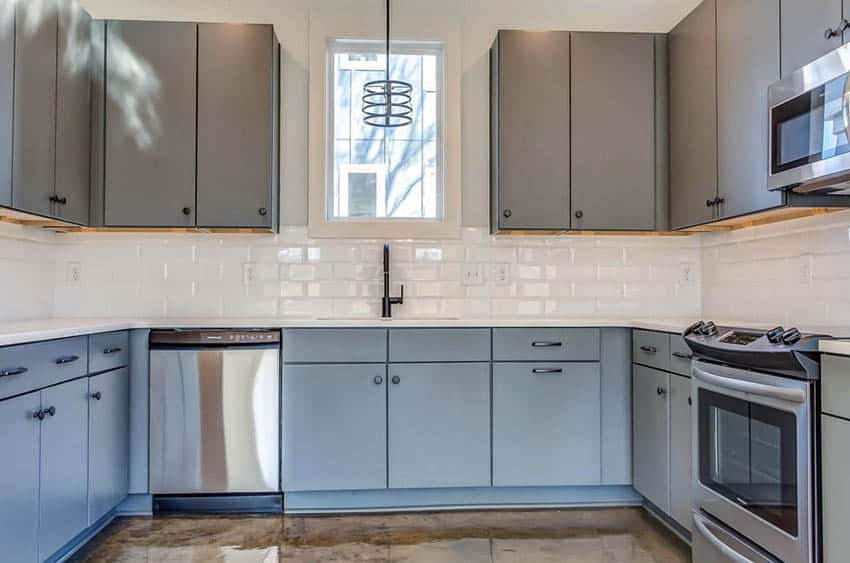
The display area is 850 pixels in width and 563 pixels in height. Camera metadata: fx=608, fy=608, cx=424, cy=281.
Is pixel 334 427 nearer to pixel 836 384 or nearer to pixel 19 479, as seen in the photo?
pixel 19 479

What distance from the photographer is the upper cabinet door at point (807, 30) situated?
2.07 meters

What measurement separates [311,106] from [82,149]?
3.90 feet

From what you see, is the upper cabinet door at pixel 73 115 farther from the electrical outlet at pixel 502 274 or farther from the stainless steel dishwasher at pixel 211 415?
the electrical outlet at pixel 502 274

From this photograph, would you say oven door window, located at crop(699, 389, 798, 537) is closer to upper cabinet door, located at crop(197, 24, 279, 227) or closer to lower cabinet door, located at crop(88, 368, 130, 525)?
upper cabinet door, located at crop(197, 24, 279, 227)

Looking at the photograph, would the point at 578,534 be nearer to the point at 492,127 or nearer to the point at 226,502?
the point at 226,502

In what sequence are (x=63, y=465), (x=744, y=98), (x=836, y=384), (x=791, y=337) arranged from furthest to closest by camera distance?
(x=744, y=98), (x=63, y=465), (x=791, y=337), (x=836, y=384)

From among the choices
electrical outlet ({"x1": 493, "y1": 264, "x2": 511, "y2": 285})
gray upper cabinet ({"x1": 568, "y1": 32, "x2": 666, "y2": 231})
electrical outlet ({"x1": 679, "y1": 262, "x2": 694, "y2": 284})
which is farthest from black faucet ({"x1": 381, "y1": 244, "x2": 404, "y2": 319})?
electrical outlet ({"x1": 679, "y1": 262, "x2": 694, "y2": 284})

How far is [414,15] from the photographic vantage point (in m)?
3.53

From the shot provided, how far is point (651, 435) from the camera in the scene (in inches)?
111

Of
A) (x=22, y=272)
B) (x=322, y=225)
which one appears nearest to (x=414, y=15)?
(x=322, y=225)

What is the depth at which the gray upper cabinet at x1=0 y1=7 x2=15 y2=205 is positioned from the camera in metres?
2.31

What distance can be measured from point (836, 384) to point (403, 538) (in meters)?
1.80

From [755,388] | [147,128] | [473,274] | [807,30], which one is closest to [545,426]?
[473,274]

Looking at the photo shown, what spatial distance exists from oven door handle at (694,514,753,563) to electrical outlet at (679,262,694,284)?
1645mm
